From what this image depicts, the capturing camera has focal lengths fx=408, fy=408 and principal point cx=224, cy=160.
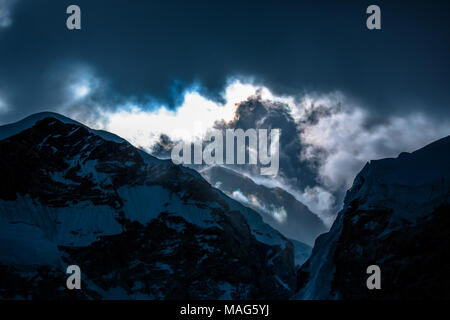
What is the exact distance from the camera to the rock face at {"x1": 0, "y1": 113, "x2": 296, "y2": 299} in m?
139

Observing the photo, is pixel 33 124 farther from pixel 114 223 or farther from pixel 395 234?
pixel 395 234

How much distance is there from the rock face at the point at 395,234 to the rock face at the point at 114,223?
8815 cm

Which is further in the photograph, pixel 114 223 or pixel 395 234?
pixel 114 223

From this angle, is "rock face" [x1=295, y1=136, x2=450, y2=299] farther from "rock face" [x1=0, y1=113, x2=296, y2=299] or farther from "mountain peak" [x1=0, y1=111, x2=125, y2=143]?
"mountain peak" [x1=0, y1=111, x2=125, y2=143]

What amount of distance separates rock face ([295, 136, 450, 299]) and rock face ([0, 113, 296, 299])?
8815cm

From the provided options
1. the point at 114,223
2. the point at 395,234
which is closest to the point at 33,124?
the point at 114,223

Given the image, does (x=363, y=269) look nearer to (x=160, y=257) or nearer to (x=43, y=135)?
(x=160, y=257)

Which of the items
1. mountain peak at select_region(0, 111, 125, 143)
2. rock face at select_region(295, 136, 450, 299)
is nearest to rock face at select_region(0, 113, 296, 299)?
mountain peak at select_region(0, 111, 125, 143)

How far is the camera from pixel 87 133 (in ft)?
574

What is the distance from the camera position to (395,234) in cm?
5581

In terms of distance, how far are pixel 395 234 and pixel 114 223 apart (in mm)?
121982

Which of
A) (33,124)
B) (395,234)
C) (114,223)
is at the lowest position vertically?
(395,234)

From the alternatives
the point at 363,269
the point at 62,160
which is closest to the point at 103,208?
the point at 62,160
